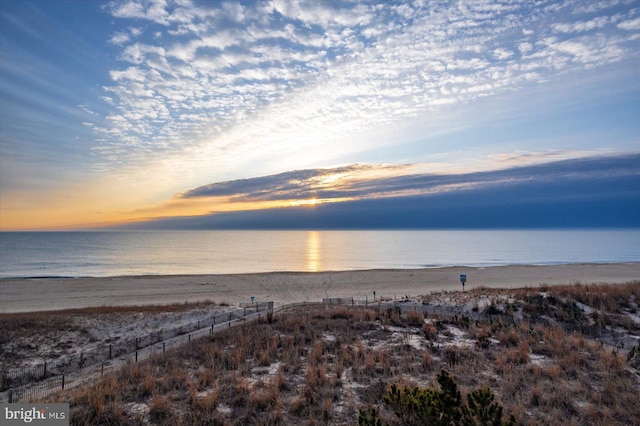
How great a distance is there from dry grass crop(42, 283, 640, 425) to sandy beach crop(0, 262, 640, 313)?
18.1 meters

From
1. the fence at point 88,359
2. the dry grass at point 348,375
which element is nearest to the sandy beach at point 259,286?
the fence at point 88,359

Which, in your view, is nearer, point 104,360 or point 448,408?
point 448,408

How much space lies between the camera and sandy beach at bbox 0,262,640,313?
35.7 meters

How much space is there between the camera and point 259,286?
44469mm

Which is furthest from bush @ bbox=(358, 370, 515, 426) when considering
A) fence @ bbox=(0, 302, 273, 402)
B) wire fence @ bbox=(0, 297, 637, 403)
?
fence @ bbox=(0, 302, 273, 402)

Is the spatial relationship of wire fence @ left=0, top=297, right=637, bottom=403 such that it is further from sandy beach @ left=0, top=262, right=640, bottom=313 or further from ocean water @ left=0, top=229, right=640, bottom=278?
ocean water @ left=0, top=229, right=640, bottom=278

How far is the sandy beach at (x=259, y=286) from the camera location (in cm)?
3572

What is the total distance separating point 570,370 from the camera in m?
11.1

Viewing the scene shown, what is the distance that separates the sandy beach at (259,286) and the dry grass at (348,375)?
18.1 meters

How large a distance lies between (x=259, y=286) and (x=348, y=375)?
114ft

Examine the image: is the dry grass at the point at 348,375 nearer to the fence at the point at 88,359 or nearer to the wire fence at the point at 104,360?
the wire fence at the point at 104,360

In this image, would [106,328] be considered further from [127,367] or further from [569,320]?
[569,320]

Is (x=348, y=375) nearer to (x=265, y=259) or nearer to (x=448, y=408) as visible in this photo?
(x=448, y=408)

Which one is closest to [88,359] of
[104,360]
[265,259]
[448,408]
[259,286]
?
[104,360]
